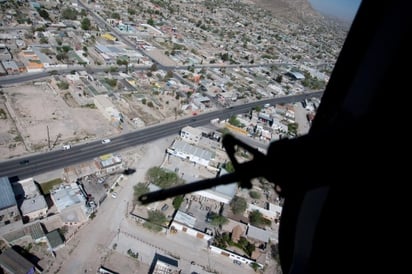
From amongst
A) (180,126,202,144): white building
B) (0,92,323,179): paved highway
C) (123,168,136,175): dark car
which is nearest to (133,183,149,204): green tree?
(123,168,136,175): dark car

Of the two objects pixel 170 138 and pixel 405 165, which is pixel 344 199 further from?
pixel 170 138

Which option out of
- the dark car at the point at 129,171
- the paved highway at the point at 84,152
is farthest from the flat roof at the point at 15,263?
the dark car at the point at 129,171

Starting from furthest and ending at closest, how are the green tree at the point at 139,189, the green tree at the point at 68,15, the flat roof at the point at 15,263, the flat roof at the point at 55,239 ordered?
the green tree at the point at 68,15 < the green tree at the point at 139,189 < the flat roof at the point at 55,239 < the flat roof at the point at 15,263

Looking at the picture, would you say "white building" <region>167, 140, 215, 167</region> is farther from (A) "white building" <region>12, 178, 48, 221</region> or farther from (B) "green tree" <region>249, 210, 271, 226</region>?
(A) "white building" <region>12, 178, 48, 221</region>

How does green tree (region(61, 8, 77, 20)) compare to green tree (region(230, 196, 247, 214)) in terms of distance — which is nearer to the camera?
green tree (region(230, 196, 247, 214))

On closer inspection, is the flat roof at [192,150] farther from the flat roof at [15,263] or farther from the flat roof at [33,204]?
the flat roof at [15,263]

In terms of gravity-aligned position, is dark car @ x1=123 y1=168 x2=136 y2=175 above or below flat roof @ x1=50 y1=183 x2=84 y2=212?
below

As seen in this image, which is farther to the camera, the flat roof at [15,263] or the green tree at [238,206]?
the green tree at [238,206]
